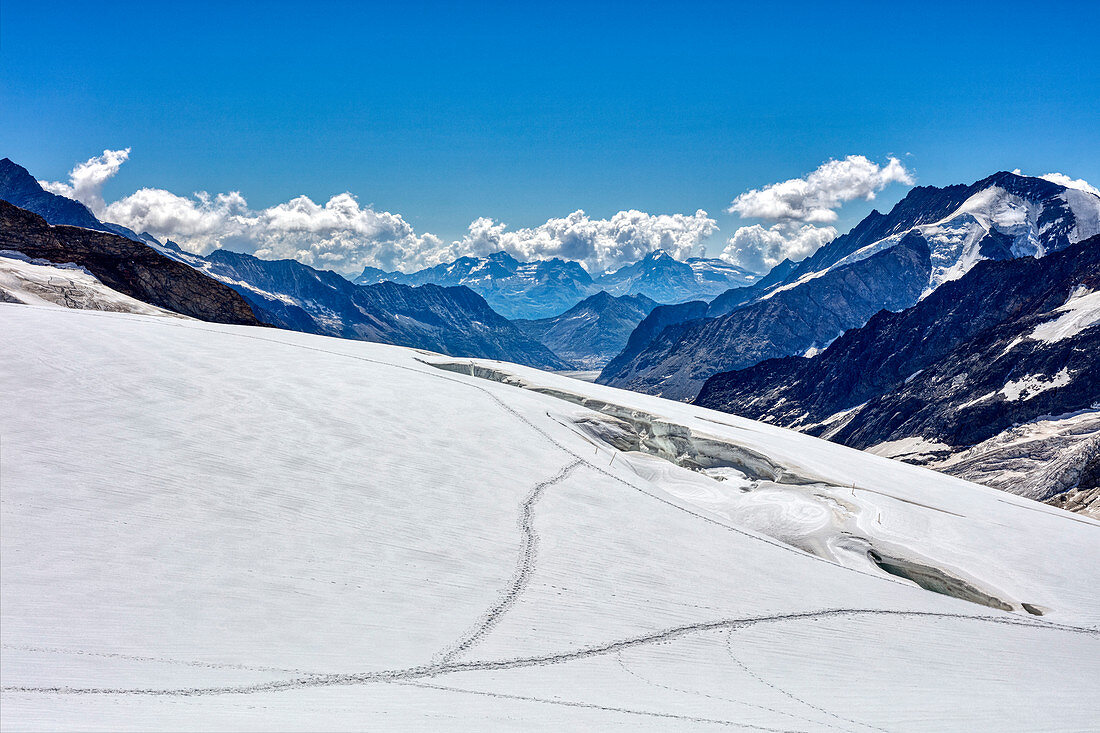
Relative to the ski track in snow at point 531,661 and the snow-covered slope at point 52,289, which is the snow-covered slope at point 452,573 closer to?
the ski track in snow at point 531,661

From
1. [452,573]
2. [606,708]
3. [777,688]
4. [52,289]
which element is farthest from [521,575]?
[52,289]

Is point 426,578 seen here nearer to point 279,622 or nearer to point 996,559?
point 279,622

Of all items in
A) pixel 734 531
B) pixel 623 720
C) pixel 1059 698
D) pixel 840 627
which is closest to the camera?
pixel 623 720

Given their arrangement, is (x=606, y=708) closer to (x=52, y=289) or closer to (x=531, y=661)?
(x=531, y=661)

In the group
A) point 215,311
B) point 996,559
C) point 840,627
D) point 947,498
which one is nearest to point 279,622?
point 840,627

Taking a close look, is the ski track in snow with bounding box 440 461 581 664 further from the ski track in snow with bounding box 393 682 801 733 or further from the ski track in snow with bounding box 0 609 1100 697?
the ski track in snow with bounding box 393 682 801 733

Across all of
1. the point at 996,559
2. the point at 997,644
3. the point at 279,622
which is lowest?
the point at 279,622
